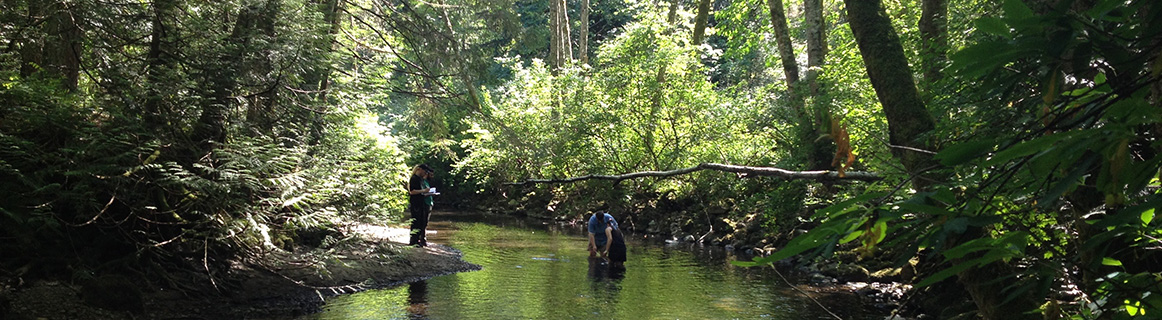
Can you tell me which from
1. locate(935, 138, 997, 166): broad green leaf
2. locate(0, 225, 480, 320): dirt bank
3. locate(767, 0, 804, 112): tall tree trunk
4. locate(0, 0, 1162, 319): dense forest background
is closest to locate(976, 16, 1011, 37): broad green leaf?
locate(0, 0, 1162, 319): dense forest background

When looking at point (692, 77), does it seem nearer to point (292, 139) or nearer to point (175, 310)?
point (292, 139)

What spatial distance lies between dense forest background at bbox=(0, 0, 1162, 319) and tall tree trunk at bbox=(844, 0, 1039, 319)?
14 millimetres

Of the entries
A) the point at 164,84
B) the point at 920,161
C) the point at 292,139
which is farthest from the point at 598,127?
the point at 920,161

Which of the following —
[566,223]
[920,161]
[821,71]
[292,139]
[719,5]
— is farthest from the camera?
[719,5]

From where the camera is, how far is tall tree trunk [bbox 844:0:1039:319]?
3864mm

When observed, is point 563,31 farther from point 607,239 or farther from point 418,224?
point 418,224

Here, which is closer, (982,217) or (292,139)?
A: (982,217)

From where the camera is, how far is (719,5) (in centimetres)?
3975

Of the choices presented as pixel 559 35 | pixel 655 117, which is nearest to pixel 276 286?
pixel 655 117

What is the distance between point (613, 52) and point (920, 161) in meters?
18.8

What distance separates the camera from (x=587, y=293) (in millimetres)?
11562

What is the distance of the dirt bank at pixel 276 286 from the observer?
7434mm

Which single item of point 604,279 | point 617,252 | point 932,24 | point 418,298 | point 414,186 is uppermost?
point 932,24

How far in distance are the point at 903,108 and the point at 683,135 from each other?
→ 59.7ft
